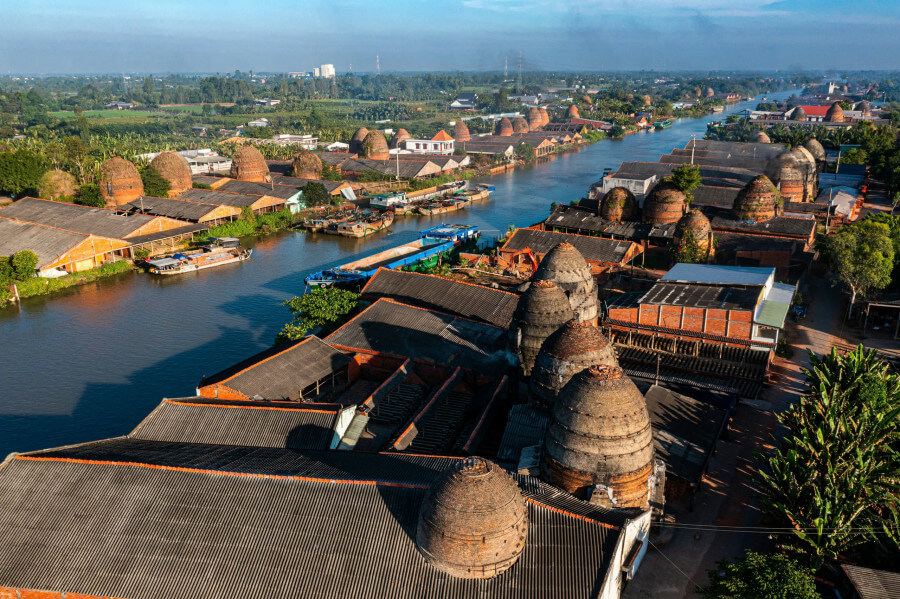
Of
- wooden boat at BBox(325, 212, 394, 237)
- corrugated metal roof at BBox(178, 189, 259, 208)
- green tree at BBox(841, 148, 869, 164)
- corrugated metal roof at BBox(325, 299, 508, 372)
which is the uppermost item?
green tree at BBox(841, 148, 869, 164)

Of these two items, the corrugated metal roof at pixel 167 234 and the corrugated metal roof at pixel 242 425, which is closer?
the corrugated metal roof at pixel 242 425

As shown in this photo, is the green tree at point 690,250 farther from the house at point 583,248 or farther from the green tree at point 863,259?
the green tree at point 863,259

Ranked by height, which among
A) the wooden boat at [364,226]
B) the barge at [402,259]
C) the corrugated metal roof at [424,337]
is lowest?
the wooden boat at [364,226]

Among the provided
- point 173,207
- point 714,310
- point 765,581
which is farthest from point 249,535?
point 173,207

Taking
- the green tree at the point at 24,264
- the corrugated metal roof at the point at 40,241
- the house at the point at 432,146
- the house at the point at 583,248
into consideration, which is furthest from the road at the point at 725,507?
the house at the point at 432,146

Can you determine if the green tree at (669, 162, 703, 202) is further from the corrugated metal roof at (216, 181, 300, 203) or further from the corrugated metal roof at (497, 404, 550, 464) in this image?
the corrugated metal roof at (216, 181, 300, 203)

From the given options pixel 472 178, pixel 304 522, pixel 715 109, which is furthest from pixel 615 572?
pixel 715 109

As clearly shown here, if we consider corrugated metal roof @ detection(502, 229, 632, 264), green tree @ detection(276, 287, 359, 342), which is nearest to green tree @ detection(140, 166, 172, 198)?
corrugated metal roof @ detection(502, 229, 632, 264)
